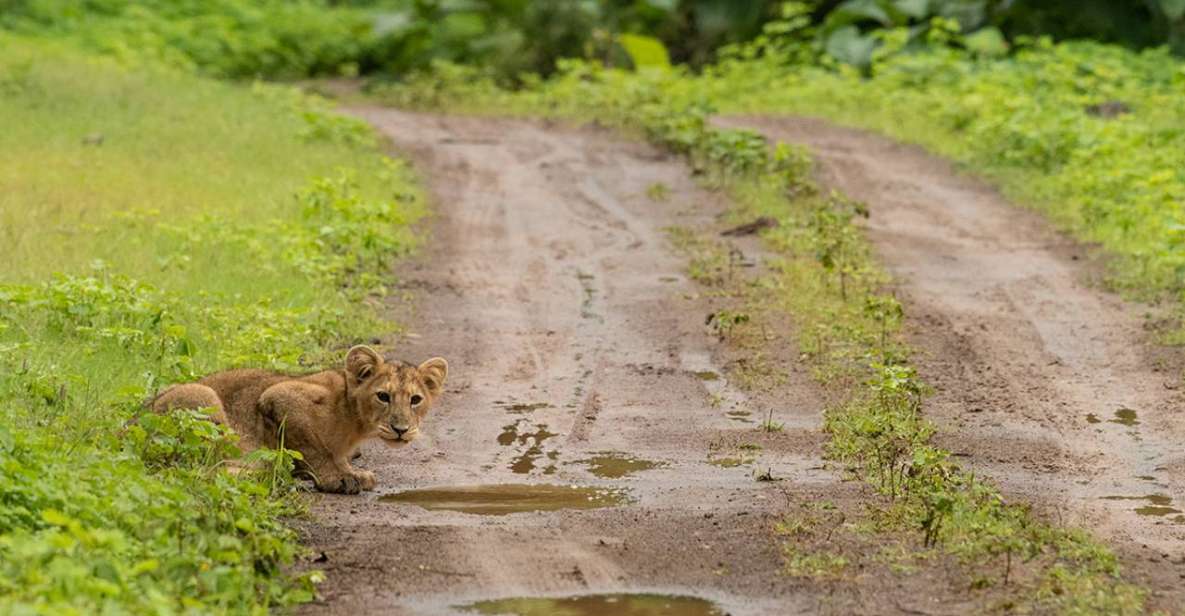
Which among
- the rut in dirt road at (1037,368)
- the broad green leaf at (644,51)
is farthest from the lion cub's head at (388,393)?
the broad green leaf at (644,51)

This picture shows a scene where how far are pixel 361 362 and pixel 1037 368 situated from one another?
5.04m

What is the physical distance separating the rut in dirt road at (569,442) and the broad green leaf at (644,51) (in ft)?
39.4

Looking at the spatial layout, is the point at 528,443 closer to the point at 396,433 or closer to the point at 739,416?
the point at 739,416

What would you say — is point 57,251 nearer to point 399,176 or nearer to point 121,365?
point 121,365

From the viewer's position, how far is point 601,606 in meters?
7.41

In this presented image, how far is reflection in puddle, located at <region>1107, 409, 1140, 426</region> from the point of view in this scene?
10.8 m

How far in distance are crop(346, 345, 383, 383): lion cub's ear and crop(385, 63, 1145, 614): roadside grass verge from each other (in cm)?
226

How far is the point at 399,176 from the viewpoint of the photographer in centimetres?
1992

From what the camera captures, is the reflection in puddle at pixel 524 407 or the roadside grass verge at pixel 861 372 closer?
the roadside grass verge at pixel 861 372

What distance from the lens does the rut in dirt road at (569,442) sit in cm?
776

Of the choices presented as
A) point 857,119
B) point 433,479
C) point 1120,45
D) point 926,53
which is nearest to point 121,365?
point 433,479

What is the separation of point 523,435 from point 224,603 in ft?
12.3

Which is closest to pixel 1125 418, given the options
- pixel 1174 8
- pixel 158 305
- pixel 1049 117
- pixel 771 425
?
pixel 771 425

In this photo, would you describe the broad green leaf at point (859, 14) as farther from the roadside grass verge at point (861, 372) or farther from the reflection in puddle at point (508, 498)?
the reflection in puddle at point (508, 498)
